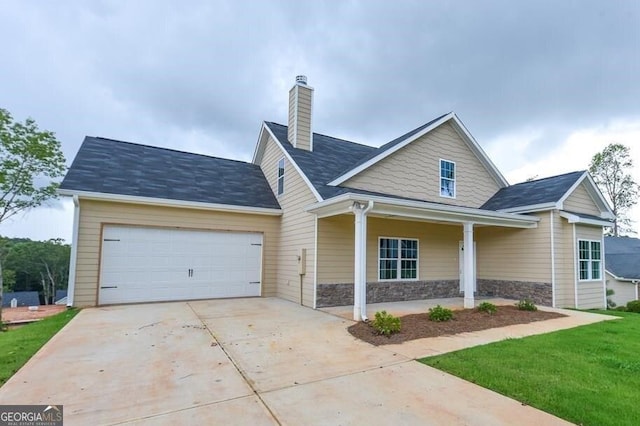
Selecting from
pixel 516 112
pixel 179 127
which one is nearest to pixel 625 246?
pixel 516 112

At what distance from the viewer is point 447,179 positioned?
12.2m

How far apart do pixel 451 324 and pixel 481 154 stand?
8.24 metres

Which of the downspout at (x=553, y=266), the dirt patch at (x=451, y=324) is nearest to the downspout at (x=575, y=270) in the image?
the downspout at (x=553, y=266)

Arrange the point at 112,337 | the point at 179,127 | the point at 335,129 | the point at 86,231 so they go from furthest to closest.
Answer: the point at 335,129
the point at 179,127
the point at 86,231
the point at 112,337

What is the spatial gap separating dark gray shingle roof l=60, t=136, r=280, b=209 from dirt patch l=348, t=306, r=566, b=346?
605 centimetres

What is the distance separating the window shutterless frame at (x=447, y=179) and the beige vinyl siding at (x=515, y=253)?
182 centimetres

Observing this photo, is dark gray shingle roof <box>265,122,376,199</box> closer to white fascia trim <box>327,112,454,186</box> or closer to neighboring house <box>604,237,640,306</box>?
white fascia trim <box>327,112,454,186</box>

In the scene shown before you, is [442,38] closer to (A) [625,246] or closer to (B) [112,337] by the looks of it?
(B) [112,337]

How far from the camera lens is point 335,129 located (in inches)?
759

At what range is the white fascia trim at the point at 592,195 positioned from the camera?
35.1ft

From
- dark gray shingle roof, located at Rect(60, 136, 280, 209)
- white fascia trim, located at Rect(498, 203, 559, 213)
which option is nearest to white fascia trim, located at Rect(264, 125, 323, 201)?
dark gray shingle roof, located at Rect(60, 136, 280, 209)

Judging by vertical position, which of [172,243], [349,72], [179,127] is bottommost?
[172,243]

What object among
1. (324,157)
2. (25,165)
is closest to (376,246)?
(324,157)

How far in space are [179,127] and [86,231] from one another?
360 inches
